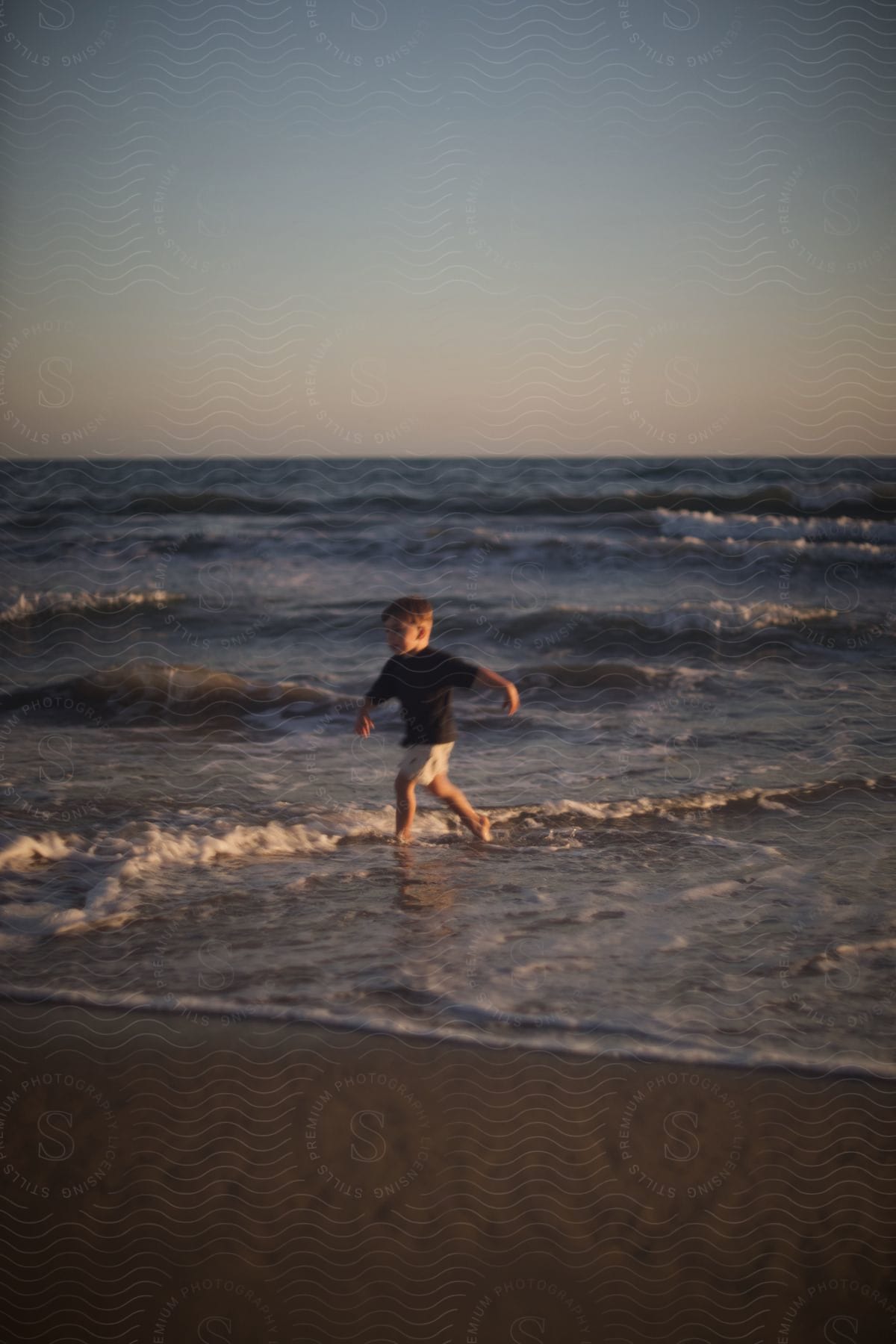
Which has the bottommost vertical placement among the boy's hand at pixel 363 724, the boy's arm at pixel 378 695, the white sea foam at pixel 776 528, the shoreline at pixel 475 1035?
the shoreline at pixel 475 1035

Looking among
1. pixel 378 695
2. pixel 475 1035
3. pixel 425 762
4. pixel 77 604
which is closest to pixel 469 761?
pixel 425 762

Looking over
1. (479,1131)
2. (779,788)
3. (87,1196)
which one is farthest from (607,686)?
(87,1196)

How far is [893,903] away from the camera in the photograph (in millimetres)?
3121

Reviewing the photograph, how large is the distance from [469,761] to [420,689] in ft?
3.76

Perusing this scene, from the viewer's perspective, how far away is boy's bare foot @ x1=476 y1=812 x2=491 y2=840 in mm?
3691

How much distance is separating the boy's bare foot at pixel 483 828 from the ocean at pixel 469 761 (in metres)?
0.07

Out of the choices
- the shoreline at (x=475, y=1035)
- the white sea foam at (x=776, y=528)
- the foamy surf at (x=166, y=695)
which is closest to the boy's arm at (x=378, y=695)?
the shoreline at (x=475, y=1035)

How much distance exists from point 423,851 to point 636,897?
0.83 meters

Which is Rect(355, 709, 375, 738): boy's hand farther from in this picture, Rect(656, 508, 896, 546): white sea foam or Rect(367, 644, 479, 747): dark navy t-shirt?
Rect(656, 508, 896, 546): white sea foam

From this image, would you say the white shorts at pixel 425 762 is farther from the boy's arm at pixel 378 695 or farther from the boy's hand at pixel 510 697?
the boy's hand at pixel 510 697

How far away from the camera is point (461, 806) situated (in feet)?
11.9

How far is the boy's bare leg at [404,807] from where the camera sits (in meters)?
3.63

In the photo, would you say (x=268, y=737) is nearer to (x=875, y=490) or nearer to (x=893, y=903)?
(x=893, y=903)

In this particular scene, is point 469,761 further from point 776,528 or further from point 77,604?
point 776,528
